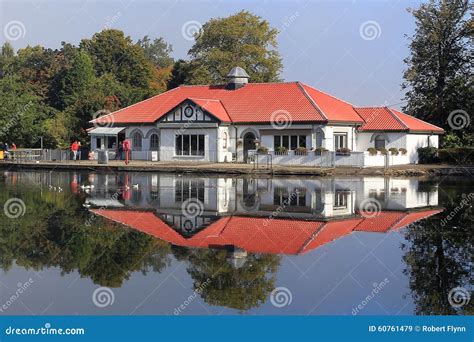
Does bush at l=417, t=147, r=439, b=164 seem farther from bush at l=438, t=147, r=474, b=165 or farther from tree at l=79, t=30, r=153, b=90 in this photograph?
tree at l=79, t=30, r=153, b=90

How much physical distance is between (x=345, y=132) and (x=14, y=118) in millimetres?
27306

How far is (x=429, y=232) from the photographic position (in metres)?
15.3

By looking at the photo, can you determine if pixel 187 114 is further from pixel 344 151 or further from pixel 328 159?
pixel 344 151

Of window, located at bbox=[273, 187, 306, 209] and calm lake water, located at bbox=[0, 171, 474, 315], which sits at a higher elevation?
window, located at bbox=[273, 187, 306, 209]

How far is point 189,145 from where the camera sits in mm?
43906

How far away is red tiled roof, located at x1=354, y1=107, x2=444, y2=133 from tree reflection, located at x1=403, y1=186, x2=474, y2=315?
25.2 meters

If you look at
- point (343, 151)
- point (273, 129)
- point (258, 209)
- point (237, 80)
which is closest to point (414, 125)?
point (343, 151)

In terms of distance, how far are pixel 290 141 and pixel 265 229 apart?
86.3ft

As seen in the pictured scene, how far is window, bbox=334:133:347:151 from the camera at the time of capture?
4191 cm

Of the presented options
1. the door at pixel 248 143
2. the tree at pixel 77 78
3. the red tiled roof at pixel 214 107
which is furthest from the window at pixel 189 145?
the tree at pixel 77 78

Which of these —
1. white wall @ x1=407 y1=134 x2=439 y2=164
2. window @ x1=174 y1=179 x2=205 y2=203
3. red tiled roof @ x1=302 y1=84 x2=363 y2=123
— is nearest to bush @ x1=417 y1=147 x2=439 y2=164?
white wall @ x1=407 y1=134 x2=439 y2=164

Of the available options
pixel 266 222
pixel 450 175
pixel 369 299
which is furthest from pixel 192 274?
pixel 450 175

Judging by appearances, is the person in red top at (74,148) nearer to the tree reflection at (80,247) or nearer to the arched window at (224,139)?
the arched window at (224,139)

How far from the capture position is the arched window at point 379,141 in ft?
143
